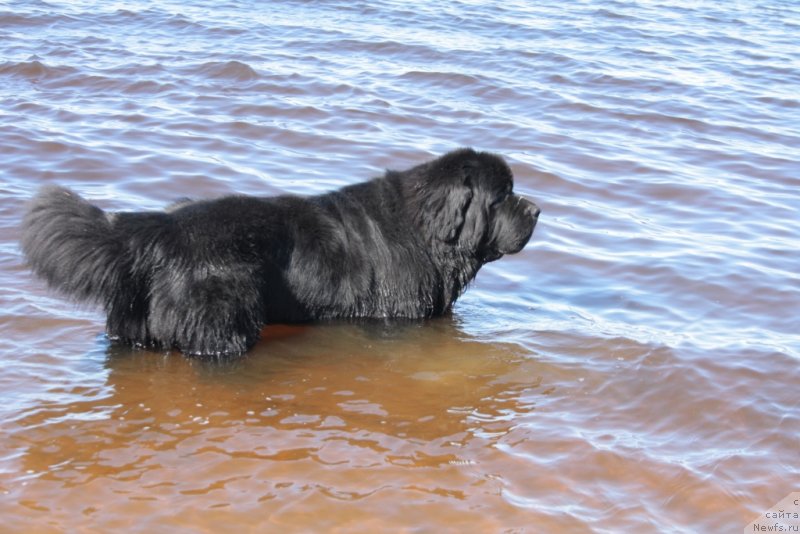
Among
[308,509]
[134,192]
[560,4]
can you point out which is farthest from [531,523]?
[560,4]

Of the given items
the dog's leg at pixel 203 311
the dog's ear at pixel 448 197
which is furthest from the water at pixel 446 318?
the dog's ear at pixel 448 197

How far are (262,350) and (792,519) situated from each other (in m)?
2.77

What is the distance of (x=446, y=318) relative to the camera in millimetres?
6055

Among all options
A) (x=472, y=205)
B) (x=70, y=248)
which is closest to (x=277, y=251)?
(x=70, y=248)

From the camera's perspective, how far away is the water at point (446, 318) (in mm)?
3994

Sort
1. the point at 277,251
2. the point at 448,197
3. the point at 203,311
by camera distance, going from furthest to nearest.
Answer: the point at 448,197
the point at 277,251
the point at 203,311

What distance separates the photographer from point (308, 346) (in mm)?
5441

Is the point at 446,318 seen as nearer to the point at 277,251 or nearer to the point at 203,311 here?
the point at 277,251

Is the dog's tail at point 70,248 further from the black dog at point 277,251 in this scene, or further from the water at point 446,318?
the water at point 446,318

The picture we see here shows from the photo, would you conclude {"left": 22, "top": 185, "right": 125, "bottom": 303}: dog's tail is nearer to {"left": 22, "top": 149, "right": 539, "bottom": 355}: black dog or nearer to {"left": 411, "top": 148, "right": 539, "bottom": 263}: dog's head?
{"left": 22, "top": 149, "right": 539, "bottom": 355}: black dog

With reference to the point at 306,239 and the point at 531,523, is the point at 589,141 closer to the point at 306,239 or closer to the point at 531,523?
the point at 306,239

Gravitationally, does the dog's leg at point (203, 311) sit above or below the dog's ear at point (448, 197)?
below

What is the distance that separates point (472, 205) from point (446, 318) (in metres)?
0.73

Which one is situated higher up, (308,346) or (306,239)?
(306,239)
